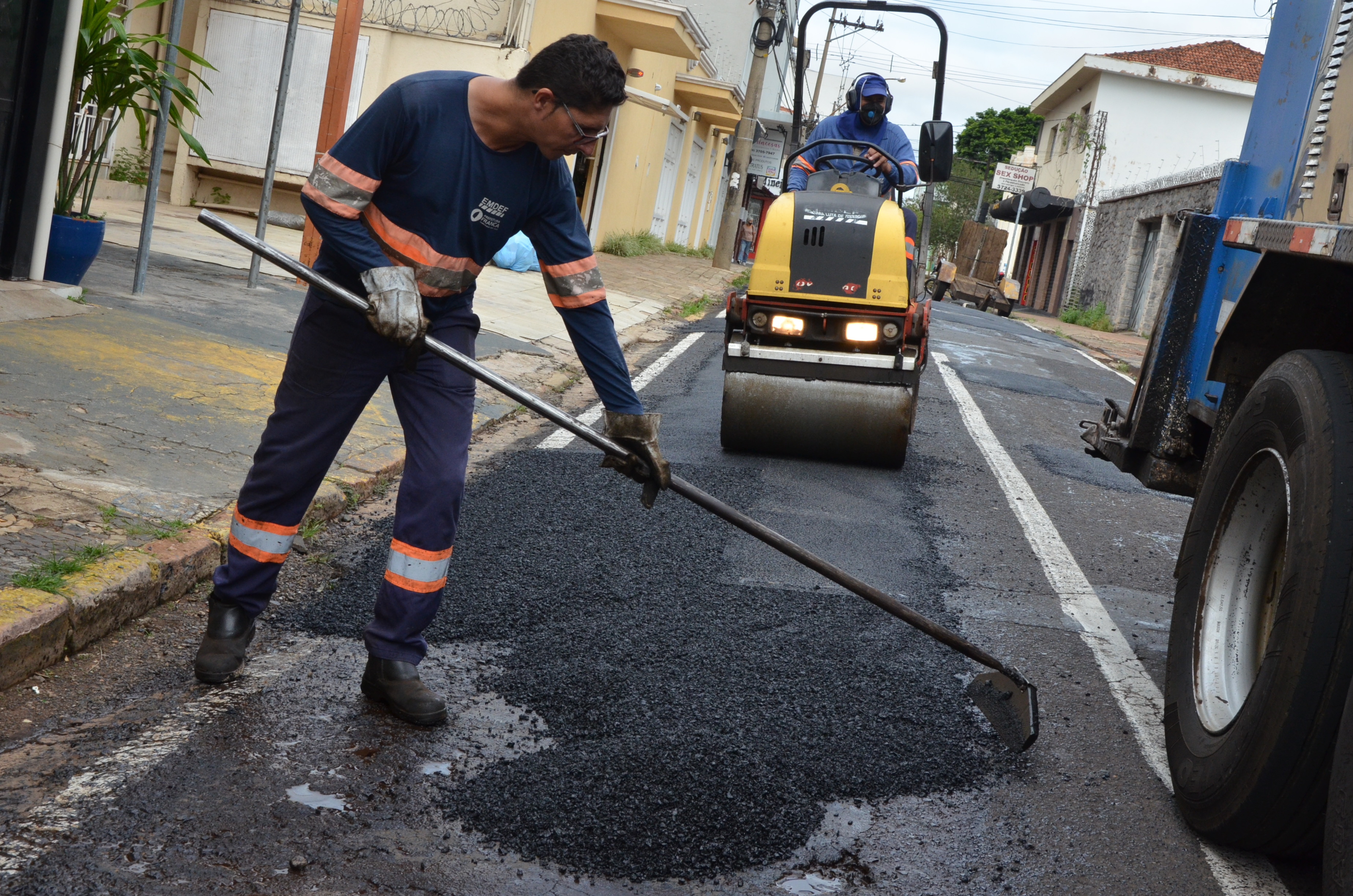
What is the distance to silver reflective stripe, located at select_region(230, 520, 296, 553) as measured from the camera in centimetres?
323

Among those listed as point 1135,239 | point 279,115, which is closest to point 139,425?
point 279,115

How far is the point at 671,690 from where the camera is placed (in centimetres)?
344

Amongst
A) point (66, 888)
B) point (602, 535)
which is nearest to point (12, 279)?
point (602, 535)

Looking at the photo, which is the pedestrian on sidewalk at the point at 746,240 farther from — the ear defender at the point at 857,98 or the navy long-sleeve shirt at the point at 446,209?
the navy long-sleeve shirt at the point at 446,209

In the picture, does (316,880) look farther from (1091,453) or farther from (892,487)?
(892,487)

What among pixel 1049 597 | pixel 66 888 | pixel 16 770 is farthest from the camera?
pixel 1049 597

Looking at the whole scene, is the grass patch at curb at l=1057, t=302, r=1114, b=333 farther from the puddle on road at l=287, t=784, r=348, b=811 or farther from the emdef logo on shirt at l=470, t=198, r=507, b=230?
the puddle on road at l=287, t=784, r=348, b=811

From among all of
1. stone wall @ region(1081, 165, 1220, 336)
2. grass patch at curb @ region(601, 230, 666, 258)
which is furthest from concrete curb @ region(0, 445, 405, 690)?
stone wall @ region(1081, 165, 1220, 336)

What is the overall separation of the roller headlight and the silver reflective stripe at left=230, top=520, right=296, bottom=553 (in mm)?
3707

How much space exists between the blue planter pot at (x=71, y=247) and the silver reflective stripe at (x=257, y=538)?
493 cm

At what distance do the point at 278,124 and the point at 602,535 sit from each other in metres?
5.48

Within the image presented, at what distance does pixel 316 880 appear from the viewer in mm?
2318

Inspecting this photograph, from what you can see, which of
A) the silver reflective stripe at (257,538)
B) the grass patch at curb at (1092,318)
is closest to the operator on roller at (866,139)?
the silver reflective stripe at (257,538)

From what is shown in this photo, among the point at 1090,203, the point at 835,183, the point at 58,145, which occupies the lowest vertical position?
the point at 58,145
